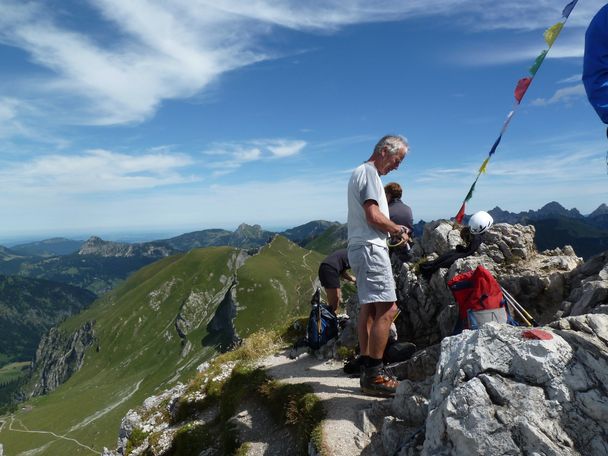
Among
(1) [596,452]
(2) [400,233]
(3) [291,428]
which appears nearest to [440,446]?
(1) [596,452]

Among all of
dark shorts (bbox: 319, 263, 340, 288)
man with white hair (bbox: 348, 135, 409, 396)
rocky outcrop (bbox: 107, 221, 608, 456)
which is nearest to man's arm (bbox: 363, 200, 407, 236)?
Answer: man with white hair (bbox: 348, 135, 409, 396)

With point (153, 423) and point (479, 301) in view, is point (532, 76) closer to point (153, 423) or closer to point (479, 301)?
point (479, 301)

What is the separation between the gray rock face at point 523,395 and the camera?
5.04 metres

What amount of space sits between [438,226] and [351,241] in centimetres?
992

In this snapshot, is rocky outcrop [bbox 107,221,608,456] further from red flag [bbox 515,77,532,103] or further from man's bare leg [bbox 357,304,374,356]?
red flag [bbox 515,77,532,103]

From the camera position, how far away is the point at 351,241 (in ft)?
Result: 30.1

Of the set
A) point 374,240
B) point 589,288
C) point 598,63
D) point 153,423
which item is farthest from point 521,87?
point 153,423

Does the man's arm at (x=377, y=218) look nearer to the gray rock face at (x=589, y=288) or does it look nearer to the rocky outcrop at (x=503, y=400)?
the rocky outcrop at (x=503, y=400)

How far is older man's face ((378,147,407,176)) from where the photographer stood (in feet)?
29.3

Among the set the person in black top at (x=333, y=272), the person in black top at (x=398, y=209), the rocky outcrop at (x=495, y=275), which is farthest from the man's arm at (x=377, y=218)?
the rocky outcrop at (x=495, y=275)

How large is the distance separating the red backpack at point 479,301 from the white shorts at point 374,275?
6.72ft

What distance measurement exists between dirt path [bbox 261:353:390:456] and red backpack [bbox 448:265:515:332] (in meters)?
2.82

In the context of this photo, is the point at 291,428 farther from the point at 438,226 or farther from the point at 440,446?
the point at 438,226

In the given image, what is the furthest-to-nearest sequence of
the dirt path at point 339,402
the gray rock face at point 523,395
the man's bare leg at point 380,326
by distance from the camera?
the man's bare leg at point 380,326, the dirt path at point 339,402, the gray rock face at point 523,395
